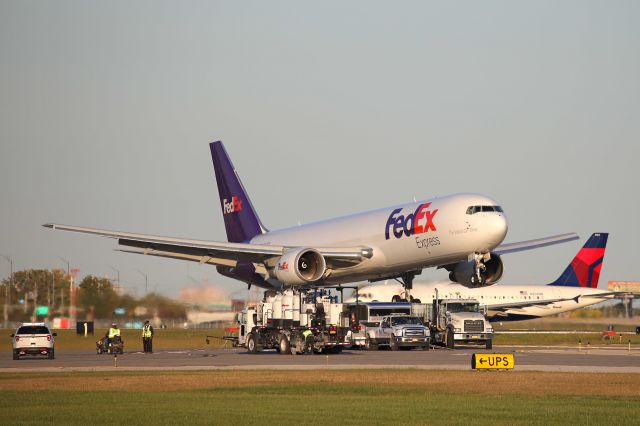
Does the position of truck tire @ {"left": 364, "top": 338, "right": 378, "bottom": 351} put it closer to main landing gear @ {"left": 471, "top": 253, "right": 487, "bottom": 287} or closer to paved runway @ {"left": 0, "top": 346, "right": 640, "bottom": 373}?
main landing gear @ {"left": 471, "top": 253, "right": 487, "bottom": 287}

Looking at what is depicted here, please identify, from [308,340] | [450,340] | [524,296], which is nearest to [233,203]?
[450,340]

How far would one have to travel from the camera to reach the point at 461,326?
194 feet

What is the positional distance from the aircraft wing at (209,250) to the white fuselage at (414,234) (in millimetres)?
952

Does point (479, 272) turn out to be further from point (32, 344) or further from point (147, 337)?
point (32, 344)

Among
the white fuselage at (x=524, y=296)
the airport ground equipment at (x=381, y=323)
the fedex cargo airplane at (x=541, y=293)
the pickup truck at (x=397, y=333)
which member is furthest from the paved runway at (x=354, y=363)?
the white fuselage at (x=524, y=296)

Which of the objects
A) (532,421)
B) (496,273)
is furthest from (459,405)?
(496,273)

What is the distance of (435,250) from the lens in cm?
5822

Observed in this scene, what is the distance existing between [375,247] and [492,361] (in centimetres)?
2513

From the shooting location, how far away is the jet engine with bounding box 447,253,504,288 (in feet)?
194

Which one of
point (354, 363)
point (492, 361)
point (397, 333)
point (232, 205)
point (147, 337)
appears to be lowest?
point (354, 363)

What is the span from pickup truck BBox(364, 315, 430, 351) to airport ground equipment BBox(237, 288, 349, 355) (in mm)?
4306

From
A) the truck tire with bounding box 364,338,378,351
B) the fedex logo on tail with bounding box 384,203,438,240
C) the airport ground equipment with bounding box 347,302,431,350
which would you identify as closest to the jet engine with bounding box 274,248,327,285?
the airport ground equipment with bounding box 347,302,431,350

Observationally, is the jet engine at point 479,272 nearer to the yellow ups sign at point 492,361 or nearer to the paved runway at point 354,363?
the paved runway at point 354,363

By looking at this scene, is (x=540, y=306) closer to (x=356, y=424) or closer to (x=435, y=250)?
(x=435, y=250)
